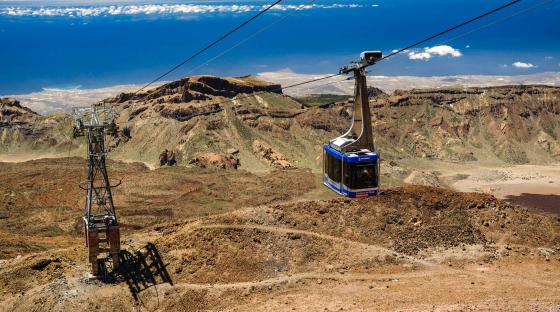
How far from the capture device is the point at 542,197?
4397 inches

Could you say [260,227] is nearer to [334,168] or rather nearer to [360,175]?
[334,168]

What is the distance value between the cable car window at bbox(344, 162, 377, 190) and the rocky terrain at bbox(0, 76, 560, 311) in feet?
32.8

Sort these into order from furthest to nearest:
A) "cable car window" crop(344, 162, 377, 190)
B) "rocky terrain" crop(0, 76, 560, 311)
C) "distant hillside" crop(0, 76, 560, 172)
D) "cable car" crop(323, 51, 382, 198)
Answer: "distant hillside" crop(0, 76, 560, 172)
"rocky terrain" crop(0, 76, 560, 311)
"cable car window" crop(344, 162, 377, 190)
"cable car" crop(323, 51, 382, 198)

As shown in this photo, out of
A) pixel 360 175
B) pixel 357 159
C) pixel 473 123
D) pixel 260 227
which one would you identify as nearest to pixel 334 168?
pixel 360 175

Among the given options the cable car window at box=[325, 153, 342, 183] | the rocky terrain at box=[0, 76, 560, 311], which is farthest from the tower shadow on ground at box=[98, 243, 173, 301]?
the cable car window at box=[325, 153, 342, 183]

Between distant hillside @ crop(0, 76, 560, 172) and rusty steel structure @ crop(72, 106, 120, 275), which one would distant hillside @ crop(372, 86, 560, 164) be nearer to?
distant hillside @ crop(0, 76, 560, 172)

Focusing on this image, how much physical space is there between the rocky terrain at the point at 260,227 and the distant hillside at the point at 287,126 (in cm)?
56

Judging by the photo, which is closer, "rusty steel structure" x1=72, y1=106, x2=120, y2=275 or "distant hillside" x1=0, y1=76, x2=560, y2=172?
"rusty steel structure" x1=72, y1=106, x2=120, y2=275

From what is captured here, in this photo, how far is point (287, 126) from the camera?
13475cm

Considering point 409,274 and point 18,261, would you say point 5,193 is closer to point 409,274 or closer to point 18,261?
point 18,261

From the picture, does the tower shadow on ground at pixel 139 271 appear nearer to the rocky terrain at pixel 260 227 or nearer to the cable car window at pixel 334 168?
the rocky terrain at pixel 260 227

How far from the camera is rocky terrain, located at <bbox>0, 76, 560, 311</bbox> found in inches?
1674

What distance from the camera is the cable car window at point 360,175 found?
105ft

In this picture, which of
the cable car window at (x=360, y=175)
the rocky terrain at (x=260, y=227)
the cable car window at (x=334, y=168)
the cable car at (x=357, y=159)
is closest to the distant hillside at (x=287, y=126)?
the rocky terrain at (x=260, y=227)
